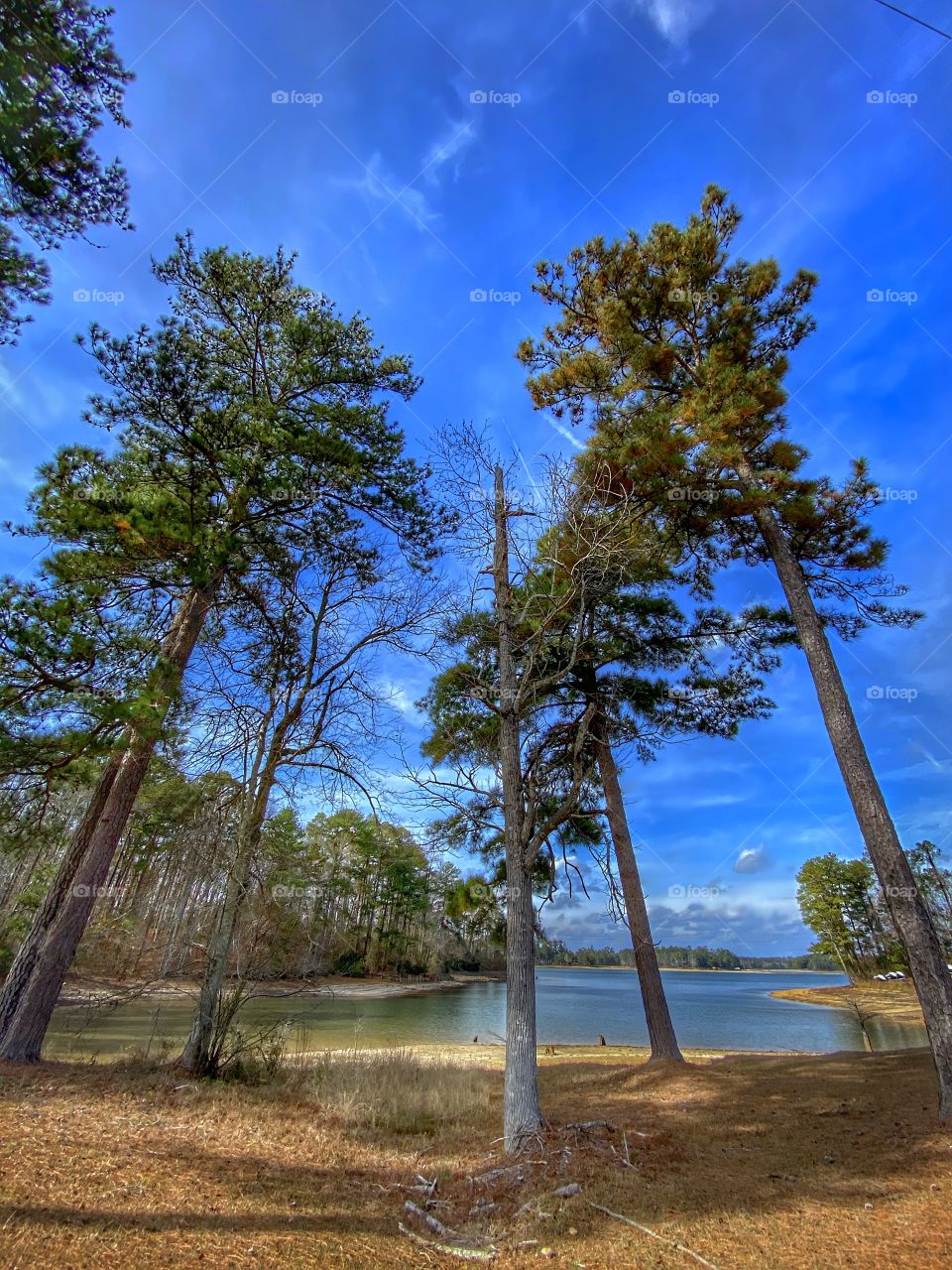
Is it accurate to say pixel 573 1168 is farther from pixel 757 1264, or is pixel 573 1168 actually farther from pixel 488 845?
pixel 488 845

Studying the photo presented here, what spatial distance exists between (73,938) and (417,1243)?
6118 millimetres

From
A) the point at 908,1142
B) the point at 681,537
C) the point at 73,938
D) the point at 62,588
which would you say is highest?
the point at 681,537

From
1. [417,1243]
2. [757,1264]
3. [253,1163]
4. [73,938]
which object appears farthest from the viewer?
[73,938]

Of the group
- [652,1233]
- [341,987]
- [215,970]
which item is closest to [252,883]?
[215,970]

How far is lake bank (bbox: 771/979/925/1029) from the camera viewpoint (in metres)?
29.0

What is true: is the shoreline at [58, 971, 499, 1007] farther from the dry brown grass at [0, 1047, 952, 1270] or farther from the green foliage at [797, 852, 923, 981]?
the green foliage at [797, 852, 923, 981]

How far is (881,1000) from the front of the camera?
37344 millimetres

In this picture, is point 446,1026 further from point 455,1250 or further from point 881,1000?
point 881,1000

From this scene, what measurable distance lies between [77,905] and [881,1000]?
162ft

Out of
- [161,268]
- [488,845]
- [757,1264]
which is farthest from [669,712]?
[161,268]

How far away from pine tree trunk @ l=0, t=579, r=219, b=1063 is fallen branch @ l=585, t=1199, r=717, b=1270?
6.36m

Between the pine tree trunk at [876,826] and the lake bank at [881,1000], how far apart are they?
23.0m

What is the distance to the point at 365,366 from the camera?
10156mm

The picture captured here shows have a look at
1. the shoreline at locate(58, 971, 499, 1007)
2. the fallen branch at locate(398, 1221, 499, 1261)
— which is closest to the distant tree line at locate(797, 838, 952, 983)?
the shoreline at locate(58, 971, 499, 1007)
